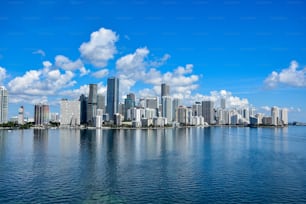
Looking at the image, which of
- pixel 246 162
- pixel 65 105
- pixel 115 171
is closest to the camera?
pixel 115 171

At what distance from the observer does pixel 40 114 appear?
194 m

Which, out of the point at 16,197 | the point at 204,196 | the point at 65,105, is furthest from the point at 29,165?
the point at 65,105

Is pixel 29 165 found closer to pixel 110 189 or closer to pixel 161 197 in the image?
pixel 110 189

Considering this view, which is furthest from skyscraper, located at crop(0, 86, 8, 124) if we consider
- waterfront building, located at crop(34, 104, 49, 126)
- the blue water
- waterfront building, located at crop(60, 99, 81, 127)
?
the blue water

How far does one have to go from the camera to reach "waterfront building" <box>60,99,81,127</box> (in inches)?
7352

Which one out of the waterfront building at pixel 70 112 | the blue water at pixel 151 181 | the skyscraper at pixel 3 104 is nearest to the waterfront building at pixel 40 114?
the waterfront building at pixel 70 112

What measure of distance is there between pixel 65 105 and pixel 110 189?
17349 centimetres

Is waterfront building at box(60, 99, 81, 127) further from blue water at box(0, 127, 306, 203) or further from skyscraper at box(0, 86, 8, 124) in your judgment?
blue water at box(0, 127, 306, 203)

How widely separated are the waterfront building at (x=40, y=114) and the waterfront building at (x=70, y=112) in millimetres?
13511

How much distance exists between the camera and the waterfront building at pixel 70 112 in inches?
7352

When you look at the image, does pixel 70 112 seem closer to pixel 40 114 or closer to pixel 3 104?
pixel 40 114

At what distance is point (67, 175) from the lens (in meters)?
28.5

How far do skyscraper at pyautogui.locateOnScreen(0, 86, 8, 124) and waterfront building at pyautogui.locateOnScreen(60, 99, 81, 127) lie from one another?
33153 mm

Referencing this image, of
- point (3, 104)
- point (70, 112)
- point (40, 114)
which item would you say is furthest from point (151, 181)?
point (40, 114)
